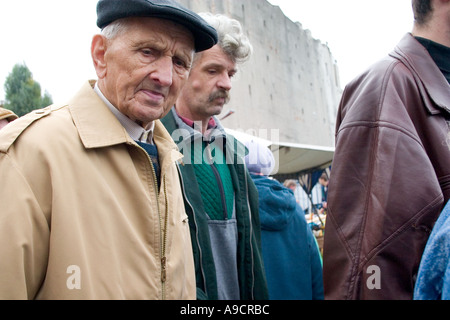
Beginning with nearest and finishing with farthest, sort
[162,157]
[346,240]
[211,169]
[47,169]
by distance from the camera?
[47,169], [346,240], [162,157], [211,169]

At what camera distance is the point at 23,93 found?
30125 mm

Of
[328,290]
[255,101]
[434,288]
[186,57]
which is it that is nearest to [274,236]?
[328,290]

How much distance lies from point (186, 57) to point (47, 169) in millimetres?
715

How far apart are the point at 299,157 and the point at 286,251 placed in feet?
26.1

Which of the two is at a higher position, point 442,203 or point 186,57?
point 186,57

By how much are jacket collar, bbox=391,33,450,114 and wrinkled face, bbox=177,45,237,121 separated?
915mm

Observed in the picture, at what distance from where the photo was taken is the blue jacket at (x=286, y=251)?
6.88 ft

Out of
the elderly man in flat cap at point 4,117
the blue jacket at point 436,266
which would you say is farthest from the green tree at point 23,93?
the blue jacket at point 436,266

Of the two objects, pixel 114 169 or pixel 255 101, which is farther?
pixel 255 101

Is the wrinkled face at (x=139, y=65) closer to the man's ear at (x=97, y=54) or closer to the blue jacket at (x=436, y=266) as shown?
the man's ear at (x=97, y=54)

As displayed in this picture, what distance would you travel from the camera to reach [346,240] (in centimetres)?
125

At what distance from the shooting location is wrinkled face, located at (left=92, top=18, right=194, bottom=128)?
128 cm

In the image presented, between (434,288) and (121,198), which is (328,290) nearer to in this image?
(434,288)

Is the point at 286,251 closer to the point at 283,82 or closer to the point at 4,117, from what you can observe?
the point at 4,117
